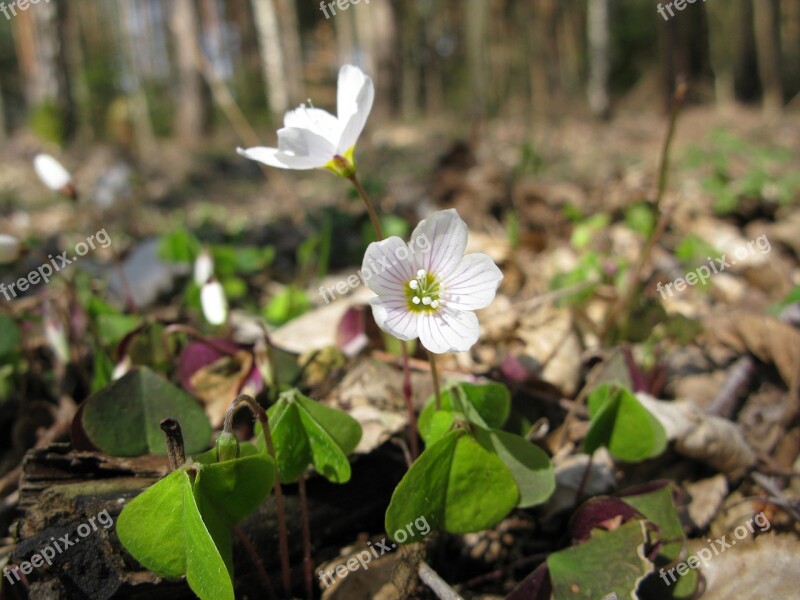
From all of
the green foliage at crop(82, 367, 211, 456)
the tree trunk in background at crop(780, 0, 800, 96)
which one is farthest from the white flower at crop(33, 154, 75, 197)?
the tree trunk in background at crop(780, 0, 800, 96)

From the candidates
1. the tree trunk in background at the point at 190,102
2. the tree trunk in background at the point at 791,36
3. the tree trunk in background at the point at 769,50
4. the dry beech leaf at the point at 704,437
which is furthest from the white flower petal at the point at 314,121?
the tree trunk in background at the point at 791,36

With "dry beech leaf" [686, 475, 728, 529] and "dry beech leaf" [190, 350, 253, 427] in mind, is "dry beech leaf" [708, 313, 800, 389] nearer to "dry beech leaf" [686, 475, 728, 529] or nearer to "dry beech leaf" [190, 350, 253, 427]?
"dry beech leaf" [686, 475, 728, 529]

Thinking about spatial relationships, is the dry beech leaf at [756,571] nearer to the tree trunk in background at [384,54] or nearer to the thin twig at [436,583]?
the thin twig at [436,583]

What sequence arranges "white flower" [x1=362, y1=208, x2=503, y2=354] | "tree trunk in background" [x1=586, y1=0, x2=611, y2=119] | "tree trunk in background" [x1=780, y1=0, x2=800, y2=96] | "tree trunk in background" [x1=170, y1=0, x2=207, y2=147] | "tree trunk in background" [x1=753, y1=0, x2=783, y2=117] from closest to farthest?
"white flower" [x1=362, y1=208, x2=503, y2=354]
"tree trunk in background" [x1=170, y1=0, x2=207, y2=147]
"tree trunk in background" [x1=586, y1=0, x2=611, y2=119]
"tree trunk in background" [x1=753, y1=0, x2=783, y2=117]
"tree trunk in background" [x1=780, y1=0, x2=800, y2=96]

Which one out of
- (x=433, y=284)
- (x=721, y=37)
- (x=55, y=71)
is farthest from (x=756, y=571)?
(x=721, y=37)

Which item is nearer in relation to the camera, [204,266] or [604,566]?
[604,566]

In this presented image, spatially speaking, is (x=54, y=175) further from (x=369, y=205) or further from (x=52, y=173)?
(x=369, y=205)
